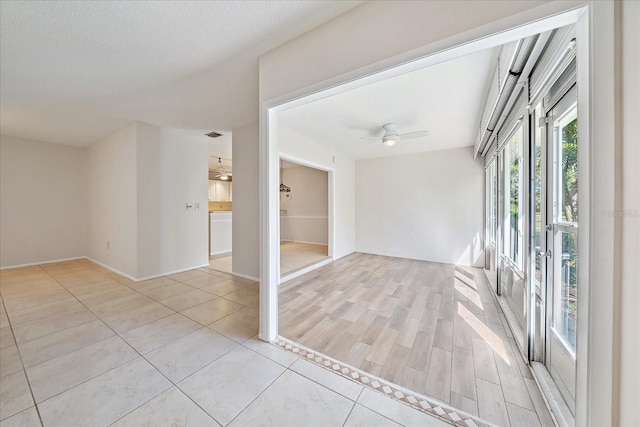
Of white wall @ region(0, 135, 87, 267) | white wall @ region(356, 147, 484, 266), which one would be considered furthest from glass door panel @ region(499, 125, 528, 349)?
white wall @ region(0, 135, 87, 267)

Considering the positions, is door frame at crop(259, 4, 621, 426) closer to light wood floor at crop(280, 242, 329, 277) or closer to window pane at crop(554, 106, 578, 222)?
window pane at crop(554, 106, 578, 222)

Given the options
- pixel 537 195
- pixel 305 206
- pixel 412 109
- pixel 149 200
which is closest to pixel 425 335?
pixel 537 195

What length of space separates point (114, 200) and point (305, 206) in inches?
182

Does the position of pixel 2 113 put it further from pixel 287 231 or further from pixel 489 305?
pixel 489 305

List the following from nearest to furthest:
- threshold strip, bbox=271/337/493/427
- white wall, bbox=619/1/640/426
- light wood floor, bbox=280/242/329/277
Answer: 1. white wall, bbox=619/1/640/426
2. threshold strip, bbox=271/337/493/427
3. light wood floor, bbox=280/242/329/277

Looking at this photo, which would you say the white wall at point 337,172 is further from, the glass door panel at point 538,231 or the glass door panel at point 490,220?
the glass door panel at point 538,231

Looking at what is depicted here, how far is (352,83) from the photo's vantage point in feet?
4.99

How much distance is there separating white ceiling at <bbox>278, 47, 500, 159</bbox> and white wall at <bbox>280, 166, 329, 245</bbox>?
260 cm

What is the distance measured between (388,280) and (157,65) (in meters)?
4.00

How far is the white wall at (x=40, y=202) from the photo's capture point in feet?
13.5

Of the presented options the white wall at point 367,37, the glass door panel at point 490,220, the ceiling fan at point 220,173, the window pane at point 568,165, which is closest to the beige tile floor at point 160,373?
the window pane at point 568,165

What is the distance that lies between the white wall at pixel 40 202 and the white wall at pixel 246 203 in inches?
159

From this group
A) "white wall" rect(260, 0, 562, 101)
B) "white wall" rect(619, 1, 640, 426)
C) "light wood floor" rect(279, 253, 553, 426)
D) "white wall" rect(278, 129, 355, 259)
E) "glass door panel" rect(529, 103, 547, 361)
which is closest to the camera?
"white wall" rect(619, 1, 640, 426)

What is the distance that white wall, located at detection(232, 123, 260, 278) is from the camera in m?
3.66
